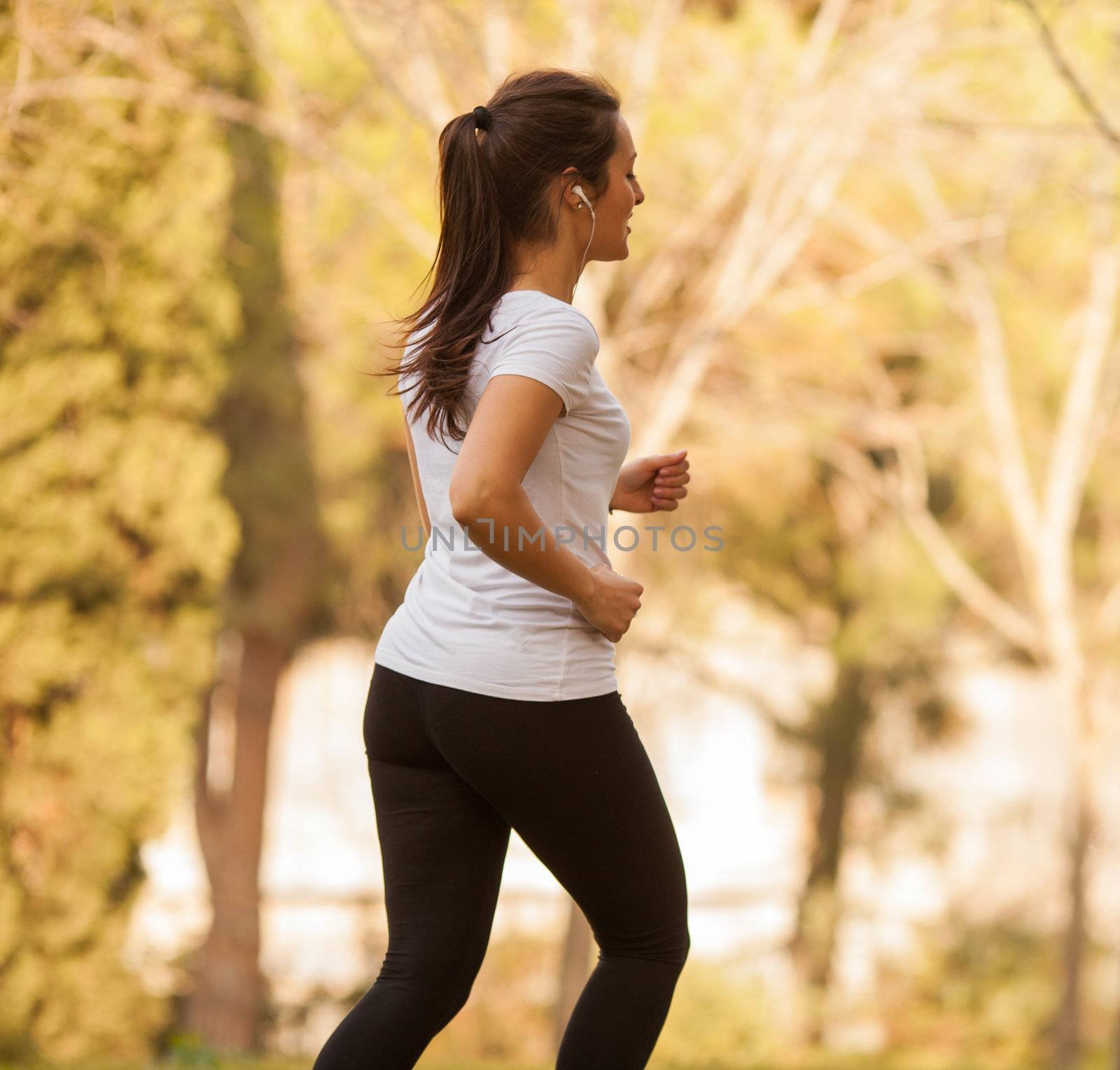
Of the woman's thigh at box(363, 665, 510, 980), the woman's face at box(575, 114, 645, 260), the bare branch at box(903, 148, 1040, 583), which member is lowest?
the bare branch at box(903, 148, 1040, 583)

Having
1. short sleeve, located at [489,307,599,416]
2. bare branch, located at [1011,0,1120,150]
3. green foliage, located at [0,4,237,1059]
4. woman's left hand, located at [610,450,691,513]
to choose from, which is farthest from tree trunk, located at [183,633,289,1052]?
short sleeve, located at [489,307,599,416]

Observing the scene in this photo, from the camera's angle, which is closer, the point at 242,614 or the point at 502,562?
the point at 502,562

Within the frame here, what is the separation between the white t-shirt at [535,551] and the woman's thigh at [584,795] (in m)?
0.03

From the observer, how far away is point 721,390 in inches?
285

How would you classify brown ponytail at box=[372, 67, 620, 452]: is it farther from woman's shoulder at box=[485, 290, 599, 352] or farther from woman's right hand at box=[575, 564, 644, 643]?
woman's right hand at box=[575, 564, 644, 643]

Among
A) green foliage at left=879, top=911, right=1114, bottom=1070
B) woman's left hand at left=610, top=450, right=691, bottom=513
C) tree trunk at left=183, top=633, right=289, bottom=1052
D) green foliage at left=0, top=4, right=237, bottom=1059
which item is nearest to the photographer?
woman's left hand at left=610, top=450, right=691, bottom=513

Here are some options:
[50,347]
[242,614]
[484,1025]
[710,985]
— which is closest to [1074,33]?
[50,347]

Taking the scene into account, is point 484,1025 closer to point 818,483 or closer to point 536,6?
point 818,483

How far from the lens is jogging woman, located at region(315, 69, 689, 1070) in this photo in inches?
52.2

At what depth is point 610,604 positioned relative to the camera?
133 centimetres

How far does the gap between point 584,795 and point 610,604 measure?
8.3 inches

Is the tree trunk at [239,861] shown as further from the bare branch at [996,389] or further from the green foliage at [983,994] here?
the green foliage at [983,994]

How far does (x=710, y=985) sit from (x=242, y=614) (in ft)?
14.4

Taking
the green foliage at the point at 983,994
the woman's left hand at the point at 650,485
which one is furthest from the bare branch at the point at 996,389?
the woman's left hand at the point at 650,485
